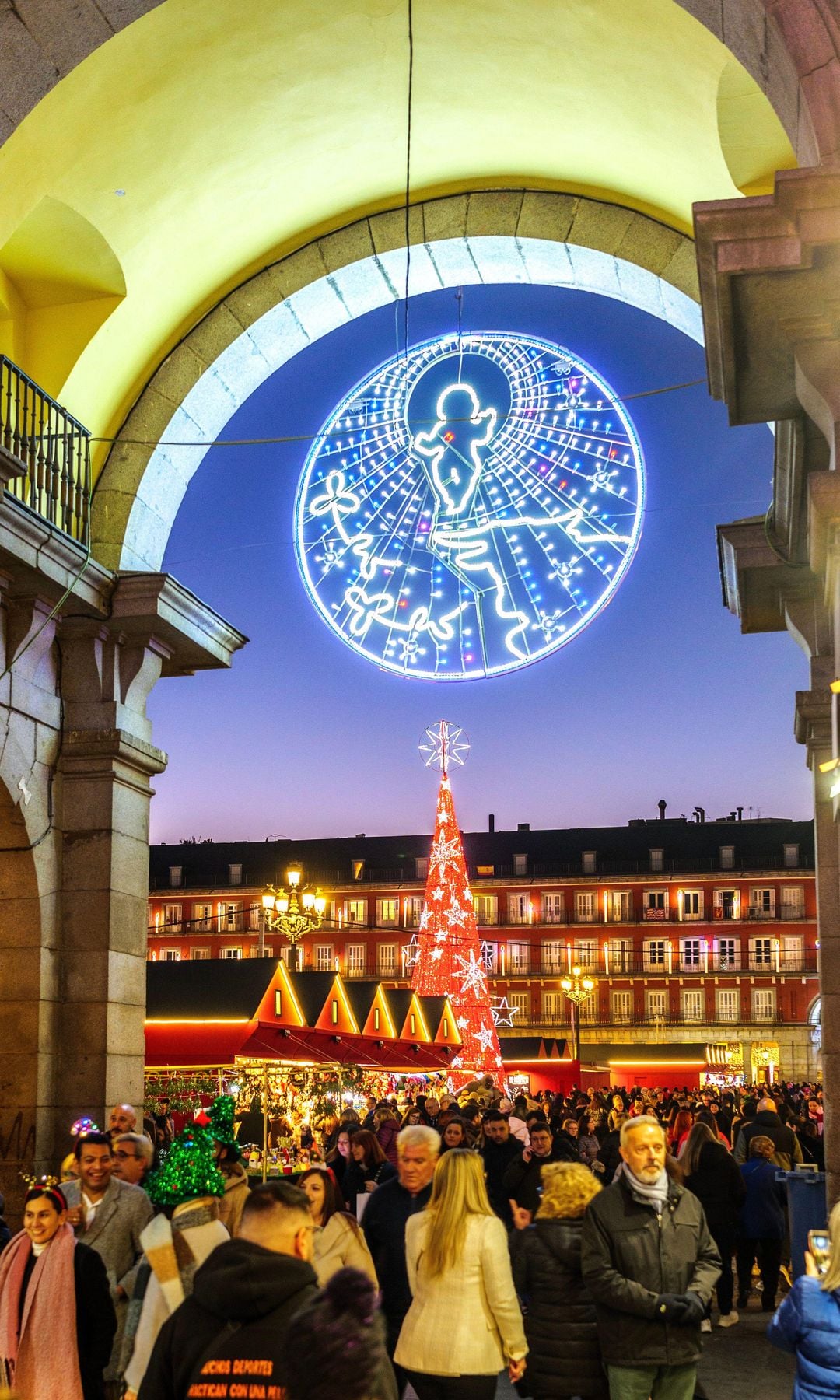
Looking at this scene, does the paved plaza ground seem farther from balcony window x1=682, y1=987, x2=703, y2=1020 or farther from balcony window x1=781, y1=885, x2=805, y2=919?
balcony window x1=781, y1=885, x2=805, y2=919

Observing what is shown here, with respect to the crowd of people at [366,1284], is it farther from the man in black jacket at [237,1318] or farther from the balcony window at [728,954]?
the balcony window at [728,954]

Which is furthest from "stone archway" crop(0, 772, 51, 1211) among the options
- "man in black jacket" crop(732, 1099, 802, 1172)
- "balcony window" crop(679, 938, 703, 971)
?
"balcony window" crop(679, 938, 703, 971)

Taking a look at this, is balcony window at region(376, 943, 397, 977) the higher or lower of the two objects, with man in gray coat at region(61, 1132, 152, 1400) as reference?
higher

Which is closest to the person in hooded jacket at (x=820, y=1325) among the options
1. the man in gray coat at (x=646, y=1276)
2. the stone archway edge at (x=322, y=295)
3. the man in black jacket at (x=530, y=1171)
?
the man in gray coat at (x=646, y=1276)

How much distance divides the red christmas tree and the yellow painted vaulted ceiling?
1881cm

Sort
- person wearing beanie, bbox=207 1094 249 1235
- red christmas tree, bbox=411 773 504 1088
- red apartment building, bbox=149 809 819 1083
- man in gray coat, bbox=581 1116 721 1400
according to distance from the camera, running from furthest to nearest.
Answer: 1. red apartment building, bbox=149 809 819 1083
2. red christmas tree, bbox=411 773 504 1088
3. person wearing beanie, bbox=207 1094 249 1235
4. man in gray coat, bbox=581 1116 721 1400

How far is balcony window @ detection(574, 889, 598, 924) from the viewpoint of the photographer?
3233 inches

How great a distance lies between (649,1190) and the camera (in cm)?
579

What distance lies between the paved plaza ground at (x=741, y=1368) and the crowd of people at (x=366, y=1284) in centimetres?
158

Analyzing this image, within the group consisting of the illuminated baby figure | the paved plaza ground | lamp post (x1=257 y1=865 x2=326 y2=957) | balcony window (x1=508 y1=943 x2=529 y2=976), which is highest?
the illuminated baby figure

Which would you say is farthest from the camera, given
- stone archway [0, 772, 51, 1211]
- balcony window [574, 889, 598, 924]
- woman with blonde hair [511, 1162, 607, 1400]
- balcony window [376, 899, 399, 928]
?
balcony window [376, 899, 399, 928]

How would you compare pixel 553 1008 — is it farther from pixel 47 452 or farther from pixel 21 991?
pixel 47 452

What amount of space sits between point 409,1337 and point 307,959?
260 feet

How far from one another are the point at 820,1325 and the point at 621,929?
7825 centimetres
